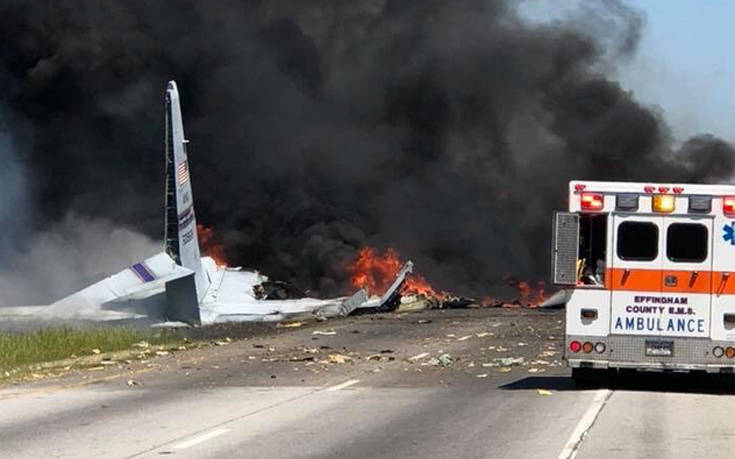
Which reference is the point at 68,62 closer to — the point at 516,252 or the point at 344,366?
the point at 516,252

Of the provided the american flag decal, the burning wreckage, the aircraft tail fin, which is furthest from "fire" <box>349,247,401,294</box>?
the american flag decal

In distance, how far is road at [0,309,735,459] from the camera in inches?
573

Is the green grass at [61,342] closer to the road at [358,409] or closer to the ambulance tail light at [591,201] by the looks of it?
the road at [358,409]

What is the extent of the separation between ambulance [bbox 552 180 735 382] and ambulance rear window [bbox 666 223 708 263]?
1 cm

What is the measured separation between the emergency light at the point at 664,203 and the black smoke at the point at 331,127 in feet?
110

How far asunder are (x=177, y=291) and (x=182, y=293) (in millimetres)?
162

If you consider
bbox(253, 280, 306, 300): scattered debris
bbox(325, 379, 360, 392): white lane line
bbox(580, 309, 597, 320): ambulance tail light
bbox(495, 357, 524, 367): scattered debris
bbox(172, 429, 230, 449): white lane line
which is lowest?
bbox(172, 429, 230, 449): white lane line

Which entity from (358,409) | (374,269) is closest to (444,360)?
(358,409)

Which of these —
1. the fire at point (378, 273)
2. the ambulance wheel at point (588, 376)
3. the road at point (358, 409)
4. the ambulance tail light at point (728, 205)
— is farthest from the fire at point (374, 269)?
the ambulance tail light at point (728, 205)

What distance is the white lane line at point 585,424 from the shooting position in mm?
14159

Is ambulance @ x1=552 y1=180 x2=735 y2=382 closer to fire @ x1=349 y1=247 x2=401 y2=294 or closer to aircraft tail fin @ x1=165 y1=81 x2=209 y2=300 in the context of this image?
aircraft tail fin @ x1=165 y1=81 x2=209 y2=300

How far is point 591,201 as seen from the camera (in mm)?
20266

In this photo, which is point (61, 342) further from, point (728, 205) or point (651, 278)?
point (728, 205)

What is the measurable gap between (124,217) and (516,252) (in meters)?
15.7
